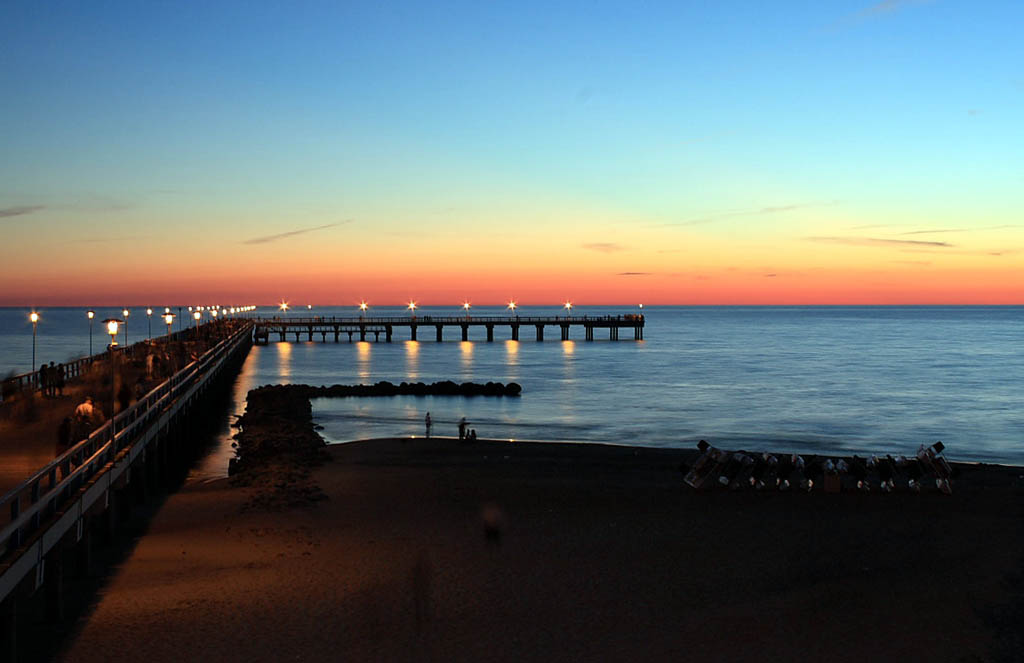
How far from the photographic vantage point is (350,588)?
13.4 metres

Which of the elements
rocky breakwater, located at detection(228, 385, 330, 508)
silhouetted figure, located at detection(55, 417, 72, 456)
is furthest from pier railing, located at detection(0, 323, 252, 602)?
rocky breakwater, located at detection(228, 385, 330, 508)

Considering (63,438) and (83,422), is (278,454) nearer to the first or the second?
(83,422)

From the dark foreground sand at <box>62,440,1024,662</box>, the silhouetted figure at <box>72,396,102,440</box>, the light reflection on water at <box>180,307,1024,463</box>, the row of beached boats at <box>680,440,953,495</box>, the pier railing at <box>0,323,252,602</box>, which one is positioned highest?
the silhouetted figure at <box>72,396,102,440</box>

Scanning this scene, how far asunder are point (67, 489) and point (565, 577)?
7798 mm

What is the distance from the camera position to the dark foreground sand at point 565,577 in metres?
11.5

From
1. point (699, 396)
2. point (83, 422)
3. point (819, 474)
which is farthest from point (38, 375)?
point (699, 396)

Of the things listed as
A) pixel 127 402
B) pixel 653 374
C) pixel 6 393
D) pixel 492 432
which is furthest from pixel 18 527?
pixel 653 374

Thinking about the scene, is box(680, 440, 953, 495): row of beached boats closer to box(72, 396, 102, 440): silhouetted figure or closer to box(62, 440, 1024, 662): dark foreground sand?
box(62, 440, 1024, 662): dark foreground sand

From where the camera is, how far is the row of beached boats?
67.8ft

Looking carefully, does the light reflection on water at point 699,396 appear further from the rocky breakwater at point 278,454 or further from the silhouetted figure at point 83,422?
the silhouetted figure at point 83,422

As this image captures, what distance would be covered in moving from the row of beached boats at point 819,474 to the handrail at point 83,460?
1311 cm

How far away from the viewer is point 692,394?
5094cm

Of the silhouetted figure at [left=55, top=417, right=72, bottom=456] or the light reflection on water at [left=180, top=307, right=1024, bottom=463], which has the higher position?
the silhouetted figure at [left=55, top=417, right=72, bottom=456]

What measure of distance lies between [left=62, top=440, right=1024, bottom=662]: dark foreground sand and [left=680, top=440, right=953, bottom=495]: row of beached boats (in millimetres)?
536
